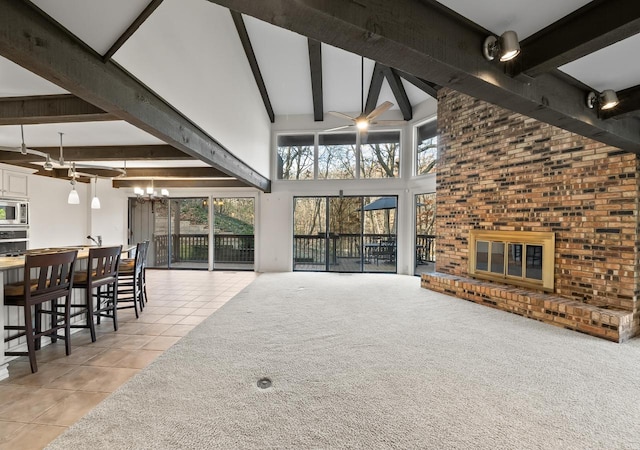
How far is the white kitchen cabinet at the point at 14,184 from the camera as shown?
5555 millimetres

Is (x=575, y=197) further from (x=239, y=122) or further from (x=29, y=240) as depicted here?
(x=29, y=240)

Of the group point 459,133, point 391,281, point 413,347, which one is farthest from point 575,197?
point 391,281

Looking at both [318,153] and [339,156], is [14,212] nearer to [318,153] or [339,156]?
[318,153]

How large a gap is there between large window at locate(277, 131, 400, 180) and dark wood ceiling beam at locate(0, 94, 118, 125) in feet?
17.7

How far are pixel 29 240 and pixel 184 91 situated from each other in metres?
5.45

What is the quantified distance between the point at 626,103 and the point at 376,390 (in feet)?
11.0

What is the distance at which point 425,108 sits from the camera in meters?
6.89

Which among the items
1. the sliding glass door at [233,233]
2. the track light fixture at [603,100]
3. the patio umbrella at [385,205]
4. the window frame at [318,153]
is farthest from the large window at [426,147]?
the sliding glass door at [233,233]

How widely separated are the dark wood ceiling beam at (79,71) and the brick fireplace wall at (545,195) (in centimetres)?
465

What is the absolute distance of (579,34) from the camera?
6.05ft

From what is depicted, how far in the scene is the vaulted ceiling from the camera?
5.25 ft

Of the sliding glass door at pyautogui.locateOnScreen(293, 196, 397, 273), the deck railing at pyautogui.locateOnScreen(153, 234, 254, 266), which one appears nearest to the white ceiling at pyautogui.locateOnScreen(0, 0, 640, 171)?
the sliding glass door at pyautogui.locateOnScreen(293, 196, 397, 273)

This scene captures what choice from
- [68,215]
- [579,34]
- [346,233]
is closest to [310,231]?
[346,233]

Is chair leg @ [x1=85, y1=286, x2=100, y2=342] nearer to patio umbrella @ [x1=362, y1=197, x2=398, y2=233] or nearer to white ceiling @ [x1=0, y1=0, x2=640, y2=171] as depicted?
white ceiling @ [x1=0, y1=0, x2=640, y2=171]
